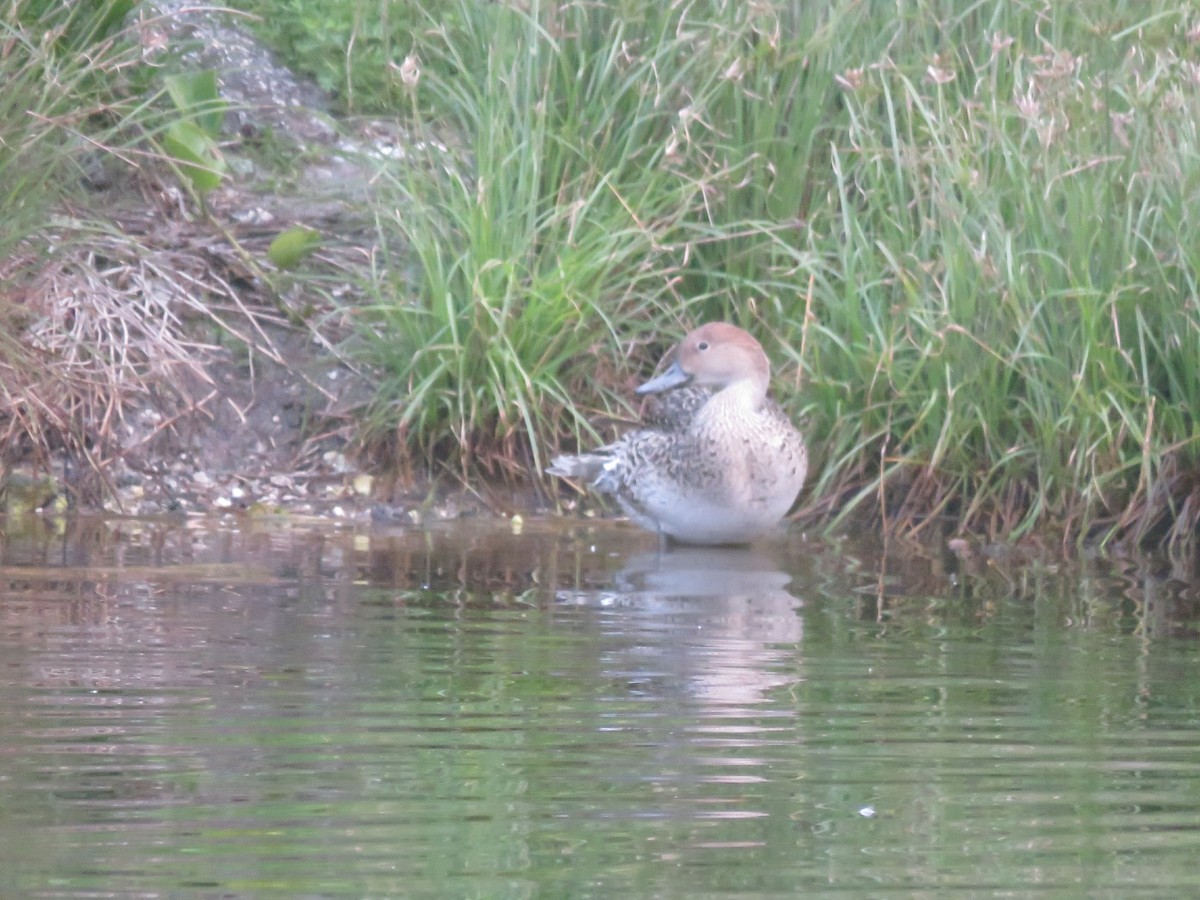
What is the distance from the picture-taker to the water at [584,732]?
3.08m

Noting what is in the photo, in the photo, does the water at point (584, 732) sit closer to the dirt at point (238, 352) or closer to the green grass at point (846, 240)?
the green grass at point (846, 240)

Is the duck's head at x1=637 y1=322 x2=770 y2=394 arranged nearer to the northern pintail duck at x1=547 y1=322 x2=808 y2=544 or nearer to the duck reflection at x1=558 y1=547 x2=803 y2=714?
the northern pintail duck at x1=547 y1=322 x2=808 y2=544

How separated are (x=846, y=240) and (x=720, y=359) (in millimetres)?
870

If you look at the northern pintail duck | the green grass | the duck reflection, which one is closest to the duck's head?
the northern pintail duck

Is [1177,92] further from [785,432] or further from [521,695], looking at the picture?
[521,695]

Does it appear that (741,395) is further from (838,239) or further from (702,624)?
(702,624)

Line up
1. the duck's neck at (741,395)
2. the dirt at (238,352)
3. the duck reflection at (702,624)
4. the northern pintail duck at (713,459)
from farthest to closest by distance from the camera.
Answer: the dirt at (238,352) < the duck's neck at (741,395) < the northern pintail duck at (713,459) < the duck reflection at (702,624)

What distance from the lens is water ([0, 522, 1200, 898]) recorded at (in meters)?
3.08

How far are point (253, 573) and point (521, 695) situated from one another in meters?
2.05

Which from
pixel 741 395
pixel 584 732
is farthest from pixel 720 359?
pixel 584 732

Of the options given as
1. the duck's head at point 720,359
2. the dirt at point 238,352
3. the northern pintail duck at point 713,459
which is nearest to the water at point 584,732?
the northern pintail duck at point 713,459

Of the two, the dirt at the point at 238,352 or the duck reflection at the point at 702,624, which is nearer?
the duck reflection at the point at 702,624

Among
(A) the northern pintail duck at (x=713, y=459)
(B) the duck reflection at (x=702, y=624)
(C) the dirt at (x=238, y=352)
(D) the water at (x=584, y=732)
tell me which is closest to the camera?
(D) the water at (x=584, y=732)

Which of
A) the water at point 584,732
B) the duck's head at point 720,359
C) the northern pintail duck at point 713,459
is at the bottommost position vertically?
the water at point 584,732
